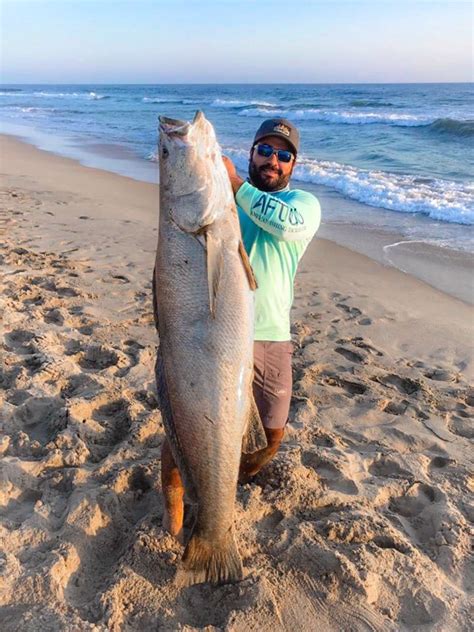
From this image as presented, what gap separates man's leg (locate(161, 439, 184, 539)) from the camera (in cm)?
322

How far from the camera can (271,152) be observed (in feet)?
11.5

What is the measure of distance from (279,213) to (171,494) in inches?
66.4

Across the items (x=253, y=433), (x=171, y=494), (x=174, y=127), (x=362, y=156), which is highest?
(x=174, y=127)

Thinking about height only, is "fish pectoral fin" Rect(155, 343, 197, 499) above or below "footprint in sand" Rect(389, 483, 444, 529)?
above

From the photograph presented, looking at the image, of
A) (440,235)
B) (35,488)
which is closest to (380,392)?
(35,488)

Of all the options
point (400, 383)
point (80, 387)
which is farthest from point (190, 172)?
point (400, 383)

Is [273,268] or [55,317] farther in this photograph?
[55,317]

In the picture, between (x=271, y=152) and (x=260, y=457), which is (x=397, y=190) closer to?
(x=271, y=152)

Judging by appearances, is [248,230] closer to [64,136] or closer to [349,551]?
[349,551]

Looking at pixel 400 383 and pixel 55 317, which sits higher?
pixel 55 317

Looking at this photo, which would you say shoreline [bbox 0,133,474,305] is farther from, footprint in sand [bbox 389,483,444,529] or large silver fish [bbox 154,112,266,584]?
large silver fish [bbox 154,112,266,584]

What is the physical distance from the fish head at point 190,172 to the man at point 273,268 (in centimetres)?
69

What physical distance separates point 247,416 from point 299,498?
3.65 ft

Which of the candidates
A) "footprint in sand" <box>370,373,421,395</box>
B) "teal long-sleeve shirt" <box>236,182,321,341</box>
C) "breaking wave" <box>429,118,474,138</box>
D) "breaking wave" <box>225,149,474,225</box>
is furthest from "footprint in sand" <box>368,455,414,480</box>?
"breaking wave" <box>429,118,474,138</box>
